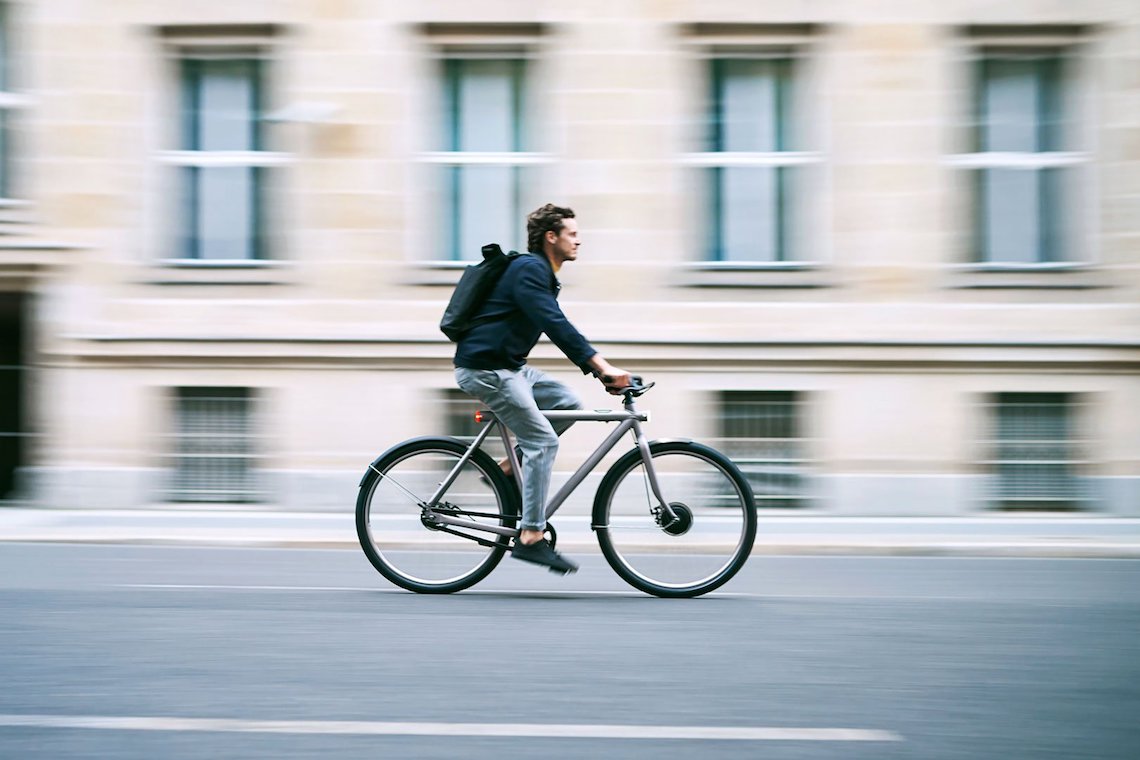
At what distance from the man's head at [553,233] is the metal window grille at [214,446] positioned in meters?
5.88

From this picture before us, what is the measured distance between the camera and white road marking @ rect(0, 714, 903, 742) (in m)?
4.09

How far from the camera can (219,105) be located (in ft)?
39.8

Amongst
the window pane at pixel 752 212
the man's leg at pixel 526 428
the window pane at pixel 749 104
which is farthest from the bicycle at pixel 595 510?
the window pane at pixel 749 104

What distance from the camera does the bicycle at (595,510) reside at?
6625 mm

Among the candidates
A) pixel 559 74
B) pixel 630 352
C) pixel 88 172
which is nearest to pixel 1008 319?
pixel 630 352

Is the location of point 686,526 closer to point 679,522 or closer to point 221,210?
point 679,522

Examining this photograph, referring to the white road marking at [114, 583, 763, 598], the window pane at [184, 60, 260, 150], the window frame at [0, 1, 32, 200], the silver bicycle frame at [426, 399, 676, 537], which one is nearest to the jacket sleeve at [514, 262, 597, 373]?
the silver bicycle frame at [426, 399, 676, 537]

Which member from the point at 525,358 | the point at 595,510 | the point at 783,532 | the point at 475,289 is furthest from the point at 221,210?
the point at 595,510

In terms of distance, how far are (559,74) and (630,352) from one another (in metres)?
2.44

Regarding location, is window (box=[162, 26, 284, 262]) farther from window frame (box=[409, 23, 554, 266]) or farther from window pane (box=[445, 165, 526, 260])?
window pane (box=[445, 165, 526, 260])

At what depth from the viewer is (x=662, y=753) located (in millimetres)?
3889

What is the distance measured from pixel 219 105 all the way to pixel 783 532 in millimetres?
6187

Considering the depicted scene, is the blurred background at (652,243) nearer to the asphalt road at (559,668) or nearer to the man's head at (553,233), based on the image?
the asphalt road at (559,668)

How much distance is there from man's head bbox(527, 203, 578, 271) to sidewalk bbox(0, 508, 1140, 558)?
273cm
